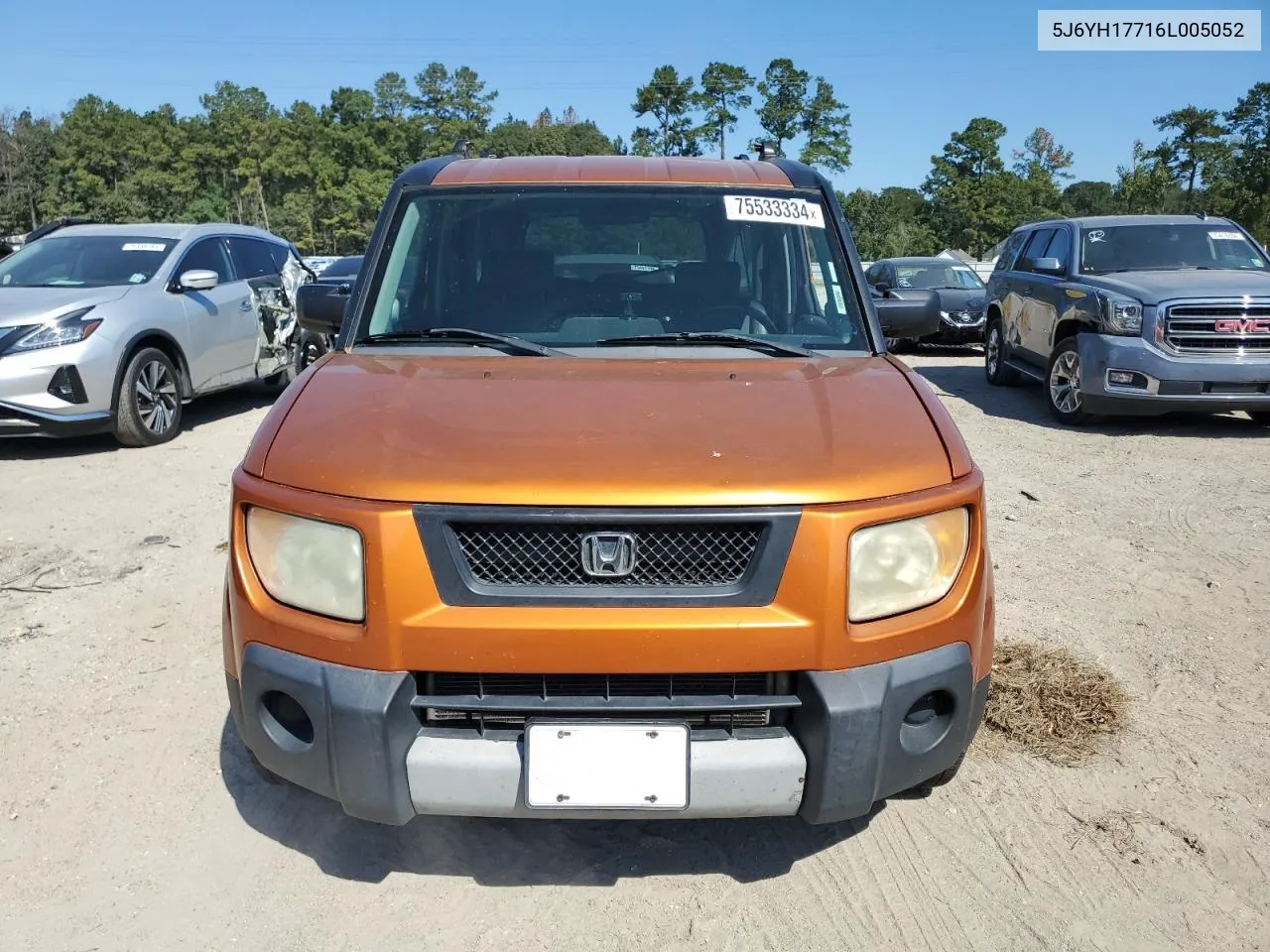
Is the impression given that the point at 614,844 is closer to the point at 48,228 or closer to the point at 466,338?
the point at 466,338

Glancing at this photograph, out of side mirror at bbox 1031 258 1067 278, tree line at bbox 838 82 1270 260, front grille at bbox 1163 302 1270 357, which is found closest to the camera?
front grille at bbox 1163 302 1270 357

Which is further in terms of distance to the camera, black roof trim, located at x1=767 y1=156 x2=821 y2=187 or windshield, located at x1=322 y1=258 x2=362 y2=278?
windshield, located at x1=322 y1=258 x2=362 y2=278

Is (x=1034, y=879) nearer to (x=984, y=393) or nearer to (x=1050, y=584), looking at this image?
(x=1050, y=584)

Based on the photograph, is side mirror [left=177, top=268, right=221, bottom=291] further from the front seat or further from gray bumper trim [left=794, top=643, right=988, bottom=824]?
gray bumper trim [left=794, top=643, right=988, bottom=824]

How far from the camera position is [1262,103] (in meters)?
41.6

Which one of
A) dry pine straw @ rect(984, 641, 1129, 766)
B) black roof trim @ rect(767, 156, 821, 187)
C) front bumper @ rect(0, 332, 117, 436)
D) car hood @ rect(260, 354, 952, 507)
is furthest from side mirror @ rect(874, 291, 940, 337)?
front bumper @ rect(0, 332, 117, 436)

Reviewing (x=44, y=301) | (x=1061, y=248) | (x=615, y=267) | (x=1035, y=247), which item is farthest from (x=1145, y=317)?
(x=44, y=301)

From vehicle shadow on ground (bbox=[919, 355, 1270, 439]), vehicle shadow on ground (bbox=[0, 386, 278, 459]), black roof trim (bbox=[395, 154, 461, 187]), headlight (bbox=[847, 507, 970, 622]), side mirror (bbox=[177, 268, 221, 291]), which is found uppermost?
black roof trim (bbox=[395, 154, 461, 187])

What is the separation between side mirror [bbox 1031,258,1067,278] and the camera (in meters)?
9.11

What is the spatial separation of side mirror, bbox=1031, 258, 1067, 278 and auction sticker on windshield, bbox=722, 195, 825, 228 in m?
6.58

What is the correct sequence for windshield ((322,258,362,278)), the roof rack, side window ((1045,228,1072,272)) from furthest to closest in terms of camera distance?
windshield ((322,258,362,278)) → side window ((1045,228,1072,272)) → the roof rack

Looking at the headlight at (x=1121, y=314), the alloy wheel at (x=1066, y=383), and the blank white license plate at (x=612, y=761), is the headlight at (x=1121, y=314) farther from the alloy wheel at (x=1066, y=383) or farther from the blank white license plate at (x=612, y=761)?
the blank white license plate at (x=612, y=761)

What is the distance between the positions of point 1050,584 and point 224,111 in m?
82.8

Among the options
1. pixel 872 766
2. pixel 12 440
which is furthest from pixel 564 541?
pixel 12 440
